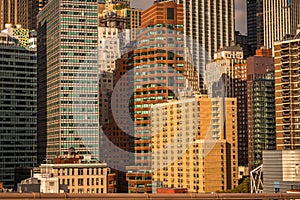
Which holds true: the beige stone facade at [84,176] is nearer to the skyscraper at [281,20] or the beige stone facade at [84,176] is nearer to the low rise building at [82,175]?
the low rise building at [82,175]

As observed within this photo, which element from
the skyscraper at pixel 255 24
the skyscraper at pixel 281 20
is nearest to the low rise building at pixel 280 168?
the skyscraper at pixel 281 20

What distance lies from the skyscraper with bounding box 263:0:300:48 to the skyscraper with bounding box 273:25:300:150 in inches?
1265

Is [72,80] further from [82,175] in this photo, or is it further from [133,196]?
[133,196]

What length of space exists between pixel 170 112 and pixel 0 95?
21426 mm

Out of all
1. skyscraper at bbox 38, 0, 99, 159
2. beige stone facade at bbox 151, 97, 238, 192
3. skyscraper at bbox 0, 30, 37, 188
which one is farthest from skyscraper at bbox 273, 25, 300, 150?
skyscraper at bbox 0, 30, 37, 188

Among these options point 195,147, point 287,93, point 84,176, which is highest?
point 287,93

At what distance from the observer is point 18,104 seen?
5138cm

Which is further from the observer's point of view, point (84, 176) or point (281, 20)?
point (281, 20)

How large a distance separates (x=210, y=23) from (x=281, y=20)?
1987 centimetres

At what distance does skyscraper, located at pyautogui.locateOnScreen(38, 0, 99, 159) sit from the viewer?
143ft

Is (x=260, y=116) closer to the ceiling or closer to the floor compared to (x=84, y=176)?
closer to the ceiling

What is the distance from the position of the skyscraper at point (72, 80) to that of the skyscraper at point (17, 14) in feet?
82.2

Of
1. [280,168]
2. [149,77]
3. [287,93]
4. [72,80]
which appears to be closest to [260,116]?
[287,93]

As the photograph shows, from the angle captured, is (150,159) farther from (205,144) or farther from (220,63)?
(220,63)
